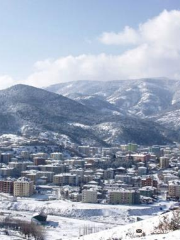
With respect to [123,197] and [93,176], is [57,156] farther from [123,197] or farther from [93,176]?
[123,197]

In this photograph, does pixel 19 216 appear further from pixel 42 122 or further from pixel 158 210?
pixel 42 122

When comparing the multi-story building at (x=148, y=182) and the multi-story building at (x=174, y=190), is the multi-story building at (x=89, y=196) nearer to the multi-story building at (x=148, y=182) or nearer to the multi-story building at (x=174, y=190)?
the multi-story building at (x=174, y=190)

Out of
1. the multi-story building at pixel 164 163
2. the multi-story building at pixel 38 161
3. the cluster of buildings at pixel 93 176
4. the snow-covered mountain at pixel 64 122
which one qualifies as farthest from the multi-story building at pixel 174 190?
the snow-covered mountain at pixel 64 122

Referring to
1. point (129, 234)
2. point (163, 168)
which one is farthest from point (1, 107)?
point (129, 234)

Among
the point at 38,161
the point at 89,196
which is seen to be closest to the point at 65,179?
the point at 89,196

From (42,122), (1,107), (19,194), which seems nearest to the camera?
(19,194)

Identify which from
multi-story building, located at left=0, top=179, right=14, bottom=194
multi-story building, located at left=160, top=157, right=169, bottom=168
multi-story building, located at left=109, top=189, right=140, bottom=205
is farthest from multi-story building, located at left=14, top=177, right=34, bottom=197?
multi-story building, located at left=160, top=157, right=169, bottom=168
